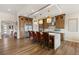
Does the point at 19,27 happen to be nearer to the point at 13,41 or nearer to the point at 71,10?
the point at 13,41

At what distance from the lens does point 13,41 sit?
6.77 ft

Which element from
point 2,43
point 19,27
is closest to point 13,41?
point 2,43

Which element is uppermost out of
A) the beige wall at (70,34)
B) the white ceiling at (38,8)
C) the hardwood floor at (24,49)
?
the white ceiling at (38,8)

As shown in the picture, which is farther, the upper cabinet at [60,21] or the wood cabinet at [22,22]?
the wood cabinet at [22,22]

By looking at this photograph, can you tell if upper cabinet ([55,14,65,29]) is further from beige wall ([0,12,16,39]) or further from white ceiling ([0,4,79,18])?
beige wall ([0,12,16,39])

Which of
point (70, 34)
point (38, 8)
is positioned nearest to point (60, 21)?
point (70, 34)

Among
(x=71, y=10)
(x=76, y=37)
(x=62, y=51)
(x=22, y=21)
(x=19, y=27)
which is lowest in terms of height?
(x=62, y=51)

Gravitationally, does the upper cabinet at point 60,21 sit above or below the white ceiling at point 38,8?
below

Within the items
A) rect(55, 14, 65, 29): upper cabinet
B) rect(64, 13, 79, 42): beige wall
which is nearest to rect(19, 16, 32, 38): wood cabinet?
rect(55, 14, 65, 29): upper cabinet

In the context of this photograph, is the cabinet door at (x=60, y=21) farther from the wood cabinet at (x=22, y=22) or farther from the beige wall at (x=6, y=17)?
the beige wall at (x=6, y=17)

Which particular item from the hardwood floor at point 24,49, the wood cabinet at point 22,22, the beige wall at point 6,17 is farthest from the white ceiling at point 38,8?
the hardwood floor at point 24,49

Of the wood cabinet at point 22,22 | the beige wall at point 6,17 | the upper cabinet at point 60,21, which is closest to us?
the beige wall at point 6,17

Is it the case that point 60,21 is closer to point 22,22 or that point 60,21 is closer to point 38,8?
point 38,8
